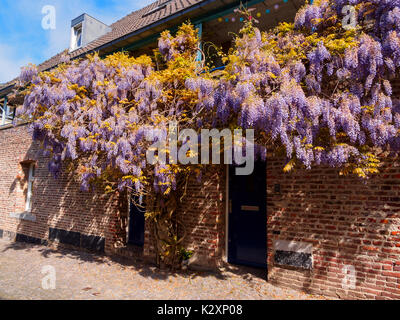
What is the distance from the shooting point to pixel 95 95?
19.3ft

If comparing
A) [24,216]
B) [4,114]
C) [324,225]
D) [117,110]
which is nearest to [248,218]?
[324,225]

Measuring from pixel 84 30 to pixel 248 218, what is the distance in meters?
10.5

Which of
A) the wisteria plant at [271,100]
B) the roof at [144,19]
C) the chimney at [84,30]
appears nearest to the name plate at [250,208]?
the wisteria plant at [271,100]

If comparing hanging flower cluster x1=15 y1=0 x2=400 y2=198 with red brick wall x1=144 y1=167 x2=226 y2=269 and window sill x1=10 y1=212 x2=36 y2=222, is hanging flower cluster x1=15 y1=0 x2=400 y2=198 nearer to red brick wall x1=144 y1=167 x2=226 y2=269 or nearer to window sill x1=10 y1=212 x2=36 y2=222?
red brick wall x1=144 y1=167 x2=226 y2=269

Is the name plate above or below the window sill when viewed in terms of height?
above

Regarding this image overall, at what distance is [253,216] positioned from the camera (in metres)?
5.79

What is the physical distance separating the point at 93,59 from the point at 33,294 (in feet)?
15.4

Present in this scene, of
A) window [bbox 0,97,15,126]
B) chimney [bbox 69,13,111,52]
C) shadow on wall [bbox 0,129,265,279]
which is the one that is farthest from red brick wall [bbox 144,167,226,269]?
window [bbox 0,97,15,126]

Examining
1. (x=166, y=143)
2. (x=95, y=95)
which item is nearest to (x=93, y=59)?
(x=95, y=95)

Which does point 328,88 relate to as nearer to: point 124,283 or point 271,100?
point 271,100

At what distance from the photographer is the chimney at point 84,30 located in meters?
11.7

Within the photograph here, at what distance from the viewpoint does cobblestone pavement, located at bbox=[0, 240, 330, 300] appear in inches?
176

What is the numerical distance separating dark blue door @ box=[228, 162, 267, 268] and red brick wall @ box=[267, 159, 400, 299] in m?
0.74

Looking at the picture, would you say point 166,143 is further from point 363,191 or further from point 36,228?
point 36,228
